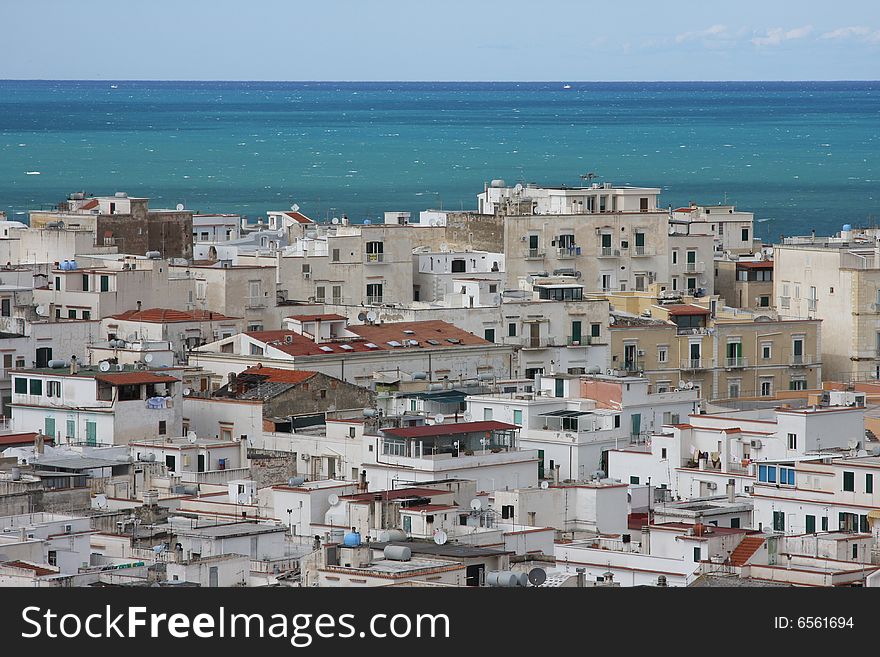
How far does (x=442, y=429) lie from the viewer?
3953 cm

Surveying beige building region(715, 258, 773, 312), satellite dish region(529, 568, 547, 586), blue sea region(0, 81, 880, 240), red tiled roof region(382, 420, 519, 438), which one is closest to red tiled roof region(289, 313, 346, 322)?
red tiled roof region(382, 420, 519, 438)

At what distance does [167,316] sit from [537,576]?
22.1 m

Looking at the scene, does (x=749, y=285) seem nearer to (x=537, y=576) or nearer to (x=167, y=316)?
(x=167, y=316)

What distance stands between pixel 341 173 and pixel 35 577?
123468 mm

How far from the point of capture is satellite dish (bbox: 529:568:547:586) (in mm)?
29344

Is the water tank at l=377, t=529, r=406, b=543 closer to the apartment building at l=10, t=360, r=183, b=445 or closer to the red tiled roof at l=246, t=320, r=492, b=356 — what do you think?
the apartment building at l=10, t=360, r=183, b=445

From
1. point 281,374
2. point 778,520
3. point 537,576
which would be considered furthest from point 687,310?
point 537,576

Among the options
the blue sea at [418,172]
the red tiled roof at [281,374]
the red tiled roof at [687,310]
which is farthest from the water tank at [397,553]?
the blue sea at [418,172]

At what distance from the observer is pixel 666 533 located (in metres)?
32.2

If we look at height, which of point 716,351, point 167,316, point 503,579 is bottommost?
point 716,351

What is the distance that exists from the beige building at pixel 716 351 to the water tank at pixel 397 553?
74.1 ft

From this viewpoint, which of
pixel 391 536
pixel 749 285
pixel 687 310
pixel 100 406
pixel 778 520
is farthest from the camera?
pixel 749 285

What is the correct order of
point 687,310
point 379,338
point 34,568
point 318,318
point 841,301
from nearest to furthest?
point 34,568, point 379,338, point 318,318, point 687,310, point 841,301

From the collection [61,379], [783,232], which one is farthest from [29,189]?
[61,379]
